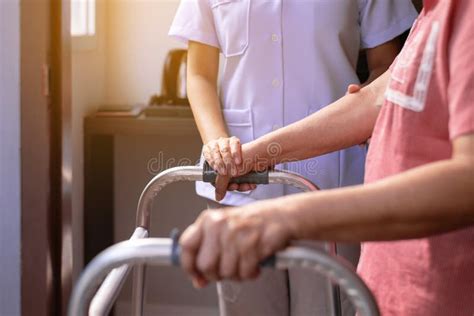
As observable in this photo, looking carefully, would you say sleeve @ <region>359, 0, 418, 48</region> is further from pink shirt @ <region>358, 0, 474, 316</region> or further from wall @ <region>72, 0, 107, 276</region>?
wall @ <region>72, 0, 107, 276</region>

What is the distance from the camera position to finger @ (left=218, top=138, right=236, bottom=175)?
4.21ft

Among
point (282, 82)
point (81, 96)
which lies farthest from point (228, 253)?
point (81, 96)

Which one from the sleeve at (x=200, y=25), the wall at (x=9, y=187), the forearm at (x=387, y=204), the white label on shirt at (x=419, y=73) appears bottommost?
the wall at (x=9, y=187)

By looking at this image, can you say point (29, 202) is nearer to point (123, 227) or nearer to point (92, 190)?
point (92, 190)

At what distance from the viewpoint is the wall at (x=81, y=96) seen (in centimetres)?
269

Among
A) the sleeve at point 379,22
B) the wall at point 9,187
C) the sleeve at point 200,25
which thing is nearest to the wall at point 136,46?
the wall at point 9,187

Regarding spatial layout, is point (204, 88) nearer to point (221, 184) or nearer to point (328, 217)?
point (221, 184)

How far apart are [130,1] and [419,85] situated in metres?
2.45

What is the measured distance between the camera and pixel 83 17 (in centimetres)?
285

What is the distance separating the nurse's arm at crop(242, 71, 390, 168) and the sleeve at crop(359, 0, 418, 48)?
50 centimetres

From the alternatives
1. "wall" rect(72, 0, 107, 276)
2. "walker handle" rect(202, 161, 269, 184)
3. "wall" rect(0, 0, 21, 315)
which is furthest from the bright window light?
"walker handle" rect(202, 161, 269, 184)

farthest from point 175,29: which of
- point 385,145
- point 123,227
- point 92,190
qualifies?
point 123,227

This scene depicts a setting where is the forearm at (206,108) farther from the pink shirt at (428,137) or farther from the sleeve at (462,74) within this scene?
the sleeve at (462,74)

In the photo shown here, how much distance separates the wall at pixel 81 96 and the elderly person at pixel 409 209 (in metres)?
1.88
